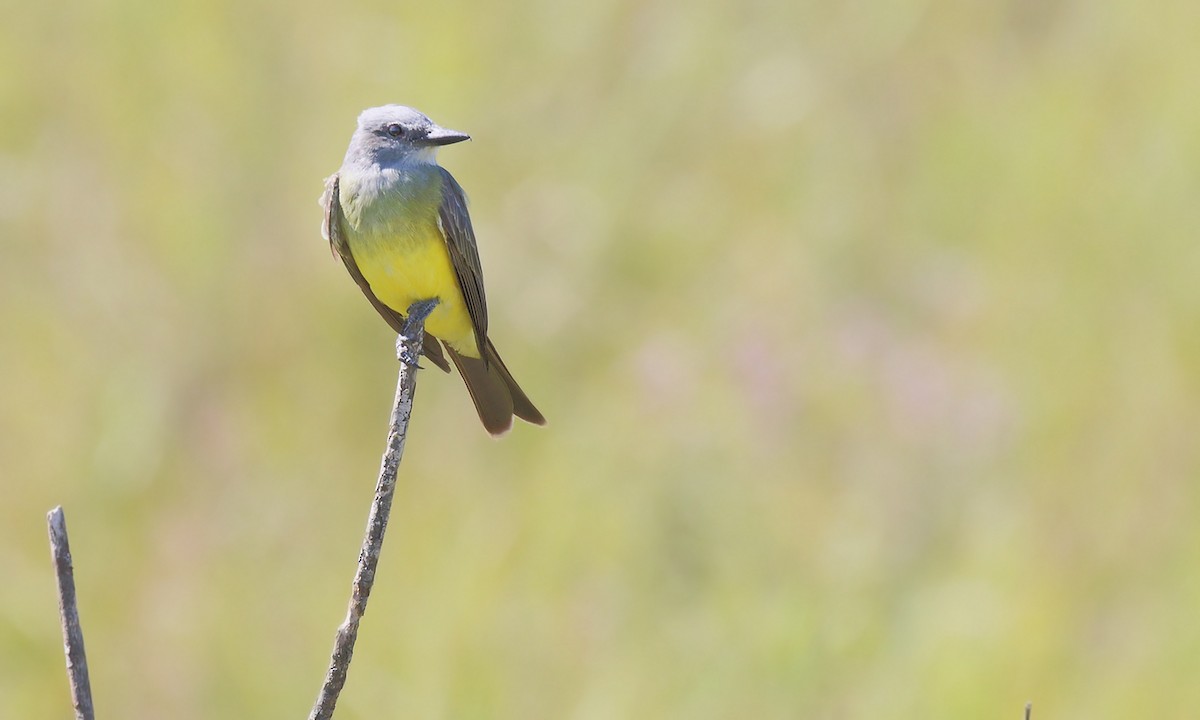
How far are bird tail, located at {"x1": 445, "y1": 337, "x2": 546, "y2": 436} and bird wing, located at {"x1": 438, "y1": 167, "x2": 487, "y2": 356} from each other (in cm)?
6

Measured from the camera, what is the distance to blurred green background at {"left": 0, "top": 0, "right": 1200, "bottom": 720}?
5.15 meters

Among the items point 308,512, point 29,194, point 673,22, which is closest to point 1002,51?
point 673,22

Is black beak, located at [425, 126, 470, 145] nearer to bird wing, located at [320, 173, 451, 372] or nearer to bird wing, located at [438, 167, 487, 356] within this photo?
bird wing, located at [438, 167, 487, 356]

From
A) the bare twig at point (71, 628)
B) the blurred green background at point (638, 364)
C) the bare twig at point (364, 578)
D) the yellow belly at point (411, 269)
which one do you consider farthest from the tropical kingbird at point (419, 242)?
the bare twig at point (71, 628)

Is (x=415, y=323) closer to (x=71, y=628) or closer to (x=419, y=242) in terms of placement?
(x=419, y=242)

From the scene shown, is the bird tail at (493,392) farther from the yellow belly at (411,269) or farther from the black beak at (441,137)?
the black beak at (441,137)

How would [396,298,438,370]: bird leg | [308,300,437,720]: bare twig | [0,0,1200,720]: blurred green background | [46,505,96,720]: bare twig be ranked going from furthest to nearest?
[0,0,1200,720]: blurred green background
[396,298,438,370]: bird leg
[308,300,437,720]: bare twig
[46,505,96,720]: bare twig

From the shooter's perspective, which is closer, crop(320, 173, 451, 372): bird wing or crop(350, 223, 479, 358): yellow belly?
crop(350, 223, 479, 358): yellow belly

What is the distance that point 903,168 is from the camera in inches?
267

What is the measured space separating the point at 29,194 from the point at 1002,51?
459cm

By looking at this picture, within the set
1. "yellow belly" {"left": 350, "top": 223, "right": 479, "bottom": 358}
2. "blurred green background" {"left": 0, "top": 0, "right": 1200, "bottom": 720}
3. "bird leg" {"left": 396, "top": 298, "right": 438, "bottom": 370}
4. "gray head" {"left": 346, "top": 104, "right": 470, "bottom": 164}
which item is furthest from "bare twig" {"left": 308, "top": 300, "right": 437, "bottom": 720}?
"blurred green background" {"left": 0, "top": 0, "right": 1200, "bottom": 720}

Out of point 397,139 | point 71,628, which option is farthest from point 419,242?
point 71,628

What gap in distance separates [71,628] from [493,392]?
6.82 ft

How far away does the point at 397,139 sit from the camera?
355cm
